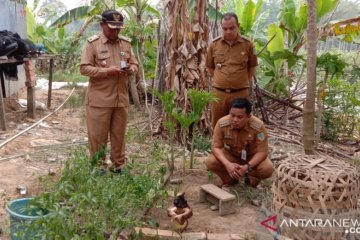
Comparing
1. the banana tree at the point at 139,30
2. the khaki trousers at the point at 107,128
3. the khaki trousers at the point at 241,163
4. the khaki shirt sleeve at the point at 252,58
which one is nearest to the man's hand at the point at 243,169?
the khaki trousers at the point at 241,163

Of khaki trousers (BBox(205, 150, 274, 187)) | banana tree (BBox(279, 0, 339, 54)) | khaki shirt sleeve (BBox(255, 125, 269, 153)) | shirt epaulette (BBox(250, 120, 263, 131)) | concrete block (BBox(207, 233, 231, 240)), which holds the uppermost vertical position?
banana tree (BBox(279, 0, 339, 54))

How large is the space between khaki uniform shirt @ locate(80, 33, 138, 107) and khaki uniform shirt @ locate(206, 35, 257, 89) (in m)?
1.15

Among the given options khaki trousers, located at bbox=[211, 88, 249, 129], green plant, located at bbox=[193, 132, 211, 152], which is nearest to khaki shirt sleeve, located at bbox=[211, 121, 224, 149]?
khaki trousers, located at bbox=[211, 88, 249, 129]

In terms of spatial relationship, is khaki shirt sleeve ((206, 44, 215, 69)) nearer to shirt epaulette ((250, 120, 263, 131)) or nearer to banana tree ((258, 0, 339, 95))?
shirt epaulette ((250, 120, 263, 131))

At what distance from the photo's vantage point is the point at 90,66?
14.9ft

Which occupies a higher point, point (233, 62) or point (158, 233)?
point (233, 62)

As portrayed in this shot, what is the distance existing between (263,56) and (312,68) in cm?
514

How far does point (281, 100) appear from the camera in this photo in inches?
328

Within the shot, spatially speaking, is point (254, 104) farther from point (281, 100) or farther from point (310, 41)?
point (310, 41)

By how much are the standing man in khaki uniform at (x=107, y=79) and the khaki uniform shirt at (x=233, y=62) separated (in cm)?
114

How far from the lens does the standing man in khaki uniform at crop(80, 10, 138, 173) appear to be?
14.8 feet

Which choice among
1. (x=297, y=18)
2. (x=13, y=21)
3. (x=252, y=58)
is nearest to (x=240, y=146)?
(x=252, y=58)

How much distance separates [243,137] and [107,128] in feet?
4.94

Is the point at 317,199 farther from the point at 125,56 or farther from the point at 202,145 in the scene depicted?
the point at 202,145
